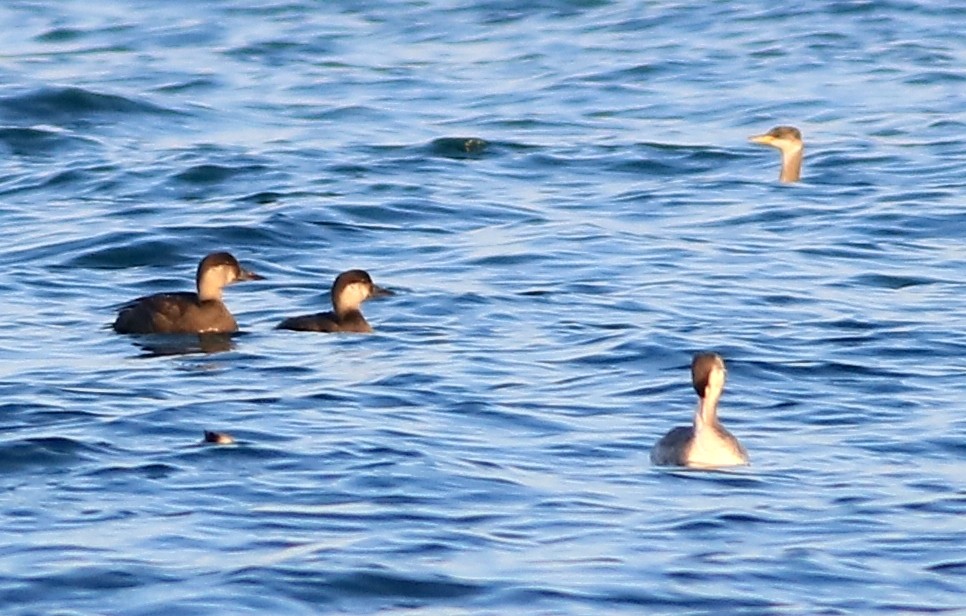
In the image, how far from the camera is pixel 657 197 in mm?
20125

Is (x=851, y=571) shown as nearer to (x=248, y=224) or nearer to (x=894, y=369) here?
(x=894, y=369)

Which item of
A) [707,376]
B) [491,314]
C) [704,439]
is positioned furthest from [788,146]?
[704,439]

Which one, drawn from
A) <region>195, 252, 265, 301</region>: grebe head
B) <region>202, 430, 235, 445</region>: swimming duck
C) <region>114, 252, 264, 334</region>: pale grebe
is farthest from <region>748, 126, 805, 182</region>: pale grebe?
<region>202, 430, 235, 445</region>: swimming duck

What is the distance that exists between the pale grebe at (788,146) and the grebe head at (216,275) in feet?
21.4

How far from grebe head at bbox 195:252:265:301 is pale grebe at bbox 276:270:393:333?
49cm

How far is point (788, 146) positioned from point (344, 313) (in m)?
7.04

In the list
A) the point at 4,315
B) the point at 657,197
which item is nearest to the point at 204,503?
the point at 4,315

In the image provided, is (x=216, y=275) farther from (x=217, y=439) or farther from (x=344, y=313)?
(x=217, y=439)

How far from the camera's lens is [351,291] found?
1482 centimetres

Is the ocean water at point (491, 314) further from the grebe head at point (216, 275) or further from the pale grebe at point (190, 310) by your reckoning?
the grebe head at point (216, 275)

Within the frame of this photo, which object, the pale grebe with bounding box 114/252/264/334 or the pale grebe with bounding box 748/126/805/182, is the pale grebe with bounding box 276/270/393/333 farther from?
the pale grebe with bounding box 748/126/805/182

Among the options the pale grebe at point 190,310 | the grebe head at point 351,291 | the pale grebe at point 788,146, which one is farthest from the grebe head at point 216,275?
the pale grebe at point 788,146

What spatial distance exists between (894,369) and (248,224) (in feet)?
21.9

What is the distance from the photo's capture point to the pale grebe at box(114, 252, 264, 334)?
571 inches
